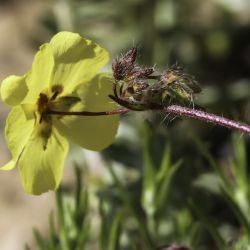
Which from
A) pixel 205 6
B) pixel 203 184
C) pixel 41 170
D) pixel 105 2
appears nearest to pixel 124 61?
pixel 41 170

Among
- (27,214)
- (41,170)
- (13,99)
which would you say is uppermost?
(13,99)

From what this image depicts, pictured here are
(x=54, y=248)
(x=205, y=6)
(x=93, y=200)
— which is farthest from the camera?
(x=205, y=6)

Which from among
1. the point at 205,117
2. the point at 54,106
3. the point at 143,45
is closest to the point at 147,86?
the point at 205,117

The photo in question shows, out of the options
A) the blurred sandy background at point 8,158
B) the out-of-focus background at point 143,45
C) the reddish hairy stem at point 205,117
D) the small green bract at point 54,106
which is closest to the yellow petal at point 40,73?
the small green bract at point 54,106

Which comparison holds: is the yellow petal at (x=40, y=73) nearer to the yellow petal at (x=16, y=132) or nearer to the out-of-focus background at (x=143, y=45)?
the yellow petal at (x=16, y=132)

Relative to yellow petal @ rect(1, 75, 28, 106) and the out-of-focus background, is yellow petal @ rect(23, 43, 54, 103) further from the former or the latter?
the out-of-focus background

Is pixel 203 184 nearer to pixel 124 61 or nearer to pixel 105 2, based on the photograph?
pixel 124 61
